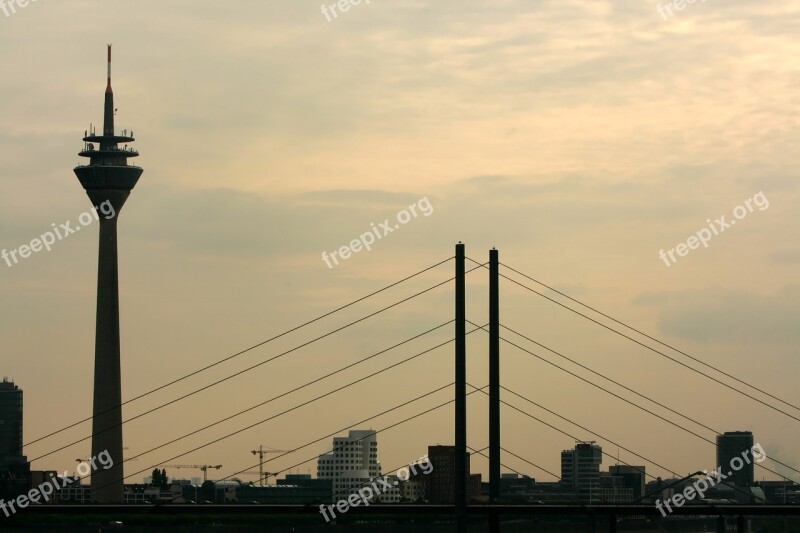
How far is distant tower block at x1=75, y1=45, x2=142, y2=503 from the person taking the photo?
167 meters

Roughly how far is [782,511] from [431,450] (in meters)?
142

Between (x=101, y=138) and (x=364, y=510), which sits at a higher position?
(x=101, y=138)

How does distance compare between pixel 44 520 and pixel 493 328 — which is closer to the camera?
pixel 493 328

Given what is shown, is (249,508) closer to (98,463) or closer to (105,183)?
(98,463)

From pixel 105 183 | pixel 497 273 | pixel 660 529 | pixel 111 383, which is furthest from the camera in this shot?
pixel 105 183

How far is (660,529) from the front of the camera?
14975cm

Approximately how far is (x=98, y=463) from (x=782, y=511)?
418 feet

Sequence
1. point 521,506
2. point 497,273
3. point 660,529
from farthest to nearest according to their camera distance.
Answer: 1. point 660,529
2. point 497,273
3. point 521,506

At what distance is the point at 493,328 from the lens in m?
49.4

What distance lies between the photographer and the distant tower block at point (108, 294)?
166625 millimetres

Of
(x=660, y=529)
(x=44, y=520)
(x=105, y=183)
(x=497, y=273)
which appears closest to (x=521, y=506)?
(x=497, y=273)

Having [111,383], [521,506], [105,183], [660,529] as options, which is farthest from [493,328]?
[105,183]

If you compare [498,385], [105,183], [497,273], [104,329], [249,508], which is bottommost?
[249,508]

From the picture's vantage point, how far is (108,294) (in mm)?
171375
